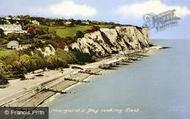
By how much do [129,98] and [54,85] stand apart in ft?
37.5

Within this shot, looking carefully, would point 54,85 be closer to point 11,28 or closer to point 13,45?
point 13,45

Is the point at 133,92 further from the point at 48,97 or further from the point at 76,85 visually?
the point at 48,97

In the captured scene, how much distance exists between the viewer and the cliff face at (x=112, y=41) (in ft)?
351

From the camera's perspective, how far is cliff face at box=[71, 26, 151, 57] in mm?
107106

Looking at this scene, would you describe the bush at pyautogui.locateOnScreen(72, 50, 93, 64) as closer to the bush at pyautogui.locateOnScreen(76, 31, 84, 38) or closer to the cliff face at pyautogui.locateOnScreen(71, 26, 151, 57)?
the cliff face at pyautogui.locateOnScreen(71, 26, 151, 57)

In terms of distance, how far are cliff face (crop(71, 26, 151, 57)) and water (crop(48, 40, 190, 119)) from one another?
19.8 meters

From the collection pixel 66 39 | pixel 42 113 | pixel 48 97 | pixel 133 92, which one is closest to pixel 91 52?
pixel 66 39

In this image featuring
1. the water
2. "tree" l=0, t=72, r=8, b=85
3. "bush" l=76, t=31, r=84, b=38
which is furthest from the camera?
"bush" l=76, t=31, r=84, b=38

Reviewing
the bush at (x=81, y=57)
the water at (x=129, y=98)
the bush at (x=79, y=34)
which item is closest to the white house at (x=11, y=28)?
the bush at (x=79, y=34)

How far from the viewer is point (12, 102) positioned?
49500 mm

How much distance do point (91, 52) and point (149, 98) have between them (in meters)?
48.6

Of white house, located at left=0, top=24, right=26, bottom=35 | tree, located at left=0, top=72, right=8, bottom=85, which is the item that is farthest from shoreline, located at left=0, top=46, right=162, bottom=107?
white house, located at left=0, top=24, right=26, bottom=35

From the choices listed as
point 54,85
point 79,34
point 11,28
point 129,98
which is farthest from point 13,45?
point 129,98

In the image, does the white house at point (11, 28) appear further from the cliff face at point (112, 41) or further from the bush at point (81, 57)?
the bush at point (81, 57)
